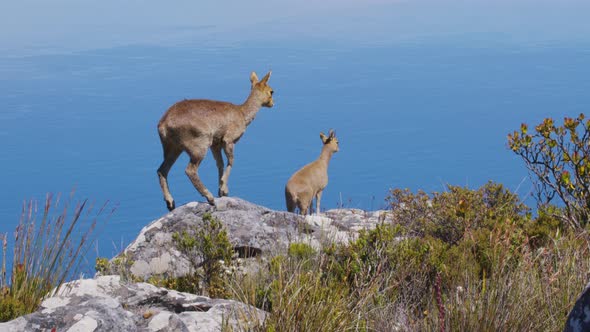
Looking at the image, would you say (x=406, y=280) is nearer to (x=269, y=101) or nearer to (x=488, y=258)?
(x=488, y=258)

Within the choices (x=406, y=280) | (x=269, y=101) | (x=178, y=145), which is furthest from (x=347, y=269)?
(x=269, y=101)

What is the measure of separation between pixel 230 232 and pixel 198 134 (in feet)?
9.25

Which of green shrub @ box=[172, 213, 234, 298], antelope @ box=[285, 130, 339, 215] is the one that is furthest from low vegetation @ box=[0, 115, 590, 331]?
antelope @ box=[285, 130, 339, 215]

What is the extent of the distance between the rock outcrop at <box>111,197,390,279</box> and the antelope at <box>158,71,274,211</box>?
0.99m

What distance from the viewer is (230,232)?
405 inches

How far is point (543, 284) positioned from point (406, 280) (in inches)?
79.2

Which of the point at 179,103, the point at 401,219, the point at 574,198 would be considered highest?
the point at 179,103

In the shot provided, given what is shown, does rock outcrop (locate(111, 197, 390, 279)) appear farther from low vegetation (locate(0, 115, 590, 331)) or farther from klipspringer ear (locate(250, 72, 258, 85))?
klipspringer ear (locate(250, 72, 258, 85))

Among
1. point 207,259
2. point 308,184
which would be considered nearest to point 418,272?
point 207,259

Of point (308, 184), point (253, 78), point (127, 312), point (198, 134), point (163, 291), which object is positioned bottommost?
point (308, 184)

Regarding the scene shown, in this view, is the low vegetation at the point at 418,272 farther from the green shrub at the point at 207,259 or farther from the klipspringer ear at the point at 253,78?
the klipspringer ear at the point at 253,78

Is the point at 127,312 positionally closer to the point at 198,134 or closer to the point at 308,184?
the point at 198,134

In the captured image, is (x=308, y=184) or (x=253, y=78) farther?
(x=308, y=184)

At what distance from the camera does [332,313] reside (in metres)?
5.98
